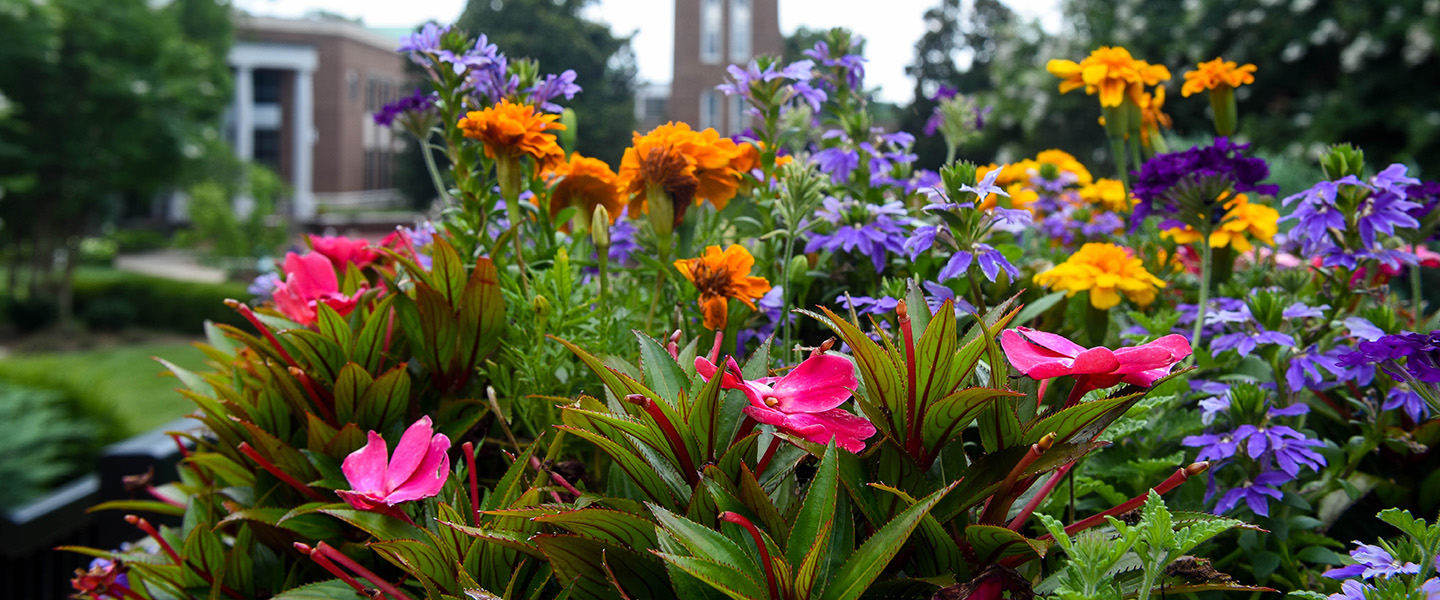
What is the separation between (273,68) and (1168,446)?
31929 millimetres

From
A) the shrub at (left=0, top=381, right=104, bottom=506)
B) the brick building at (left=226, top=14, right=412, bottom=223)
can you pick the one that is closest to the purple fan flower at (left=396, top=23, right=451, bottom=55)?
the shrub at (left=0, top=381, right=104, bottom=506)

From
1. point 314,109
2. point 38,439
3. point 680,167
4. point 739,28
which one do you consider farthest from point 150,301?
point 314,109

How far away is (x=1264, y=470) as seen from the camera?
908 mm

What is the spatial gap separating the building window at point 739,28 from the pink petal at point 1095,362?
4.84ft

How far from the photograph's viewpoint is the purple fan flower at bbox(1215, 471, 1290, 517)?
2.87 ft

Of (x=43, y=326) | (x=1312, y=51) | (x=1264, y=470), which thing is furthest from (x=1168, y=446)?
(x=43, y=326)

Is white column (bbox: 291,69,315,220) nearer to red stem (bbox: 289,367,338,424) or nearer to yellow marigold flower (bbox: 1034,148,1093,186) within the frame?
yellow marigold flower (bbox: 1034,148,1093,186)

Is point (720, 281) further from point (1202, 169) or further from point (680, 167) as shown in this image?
point (1202, 169)

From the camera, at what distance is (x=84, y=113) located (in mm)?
13547

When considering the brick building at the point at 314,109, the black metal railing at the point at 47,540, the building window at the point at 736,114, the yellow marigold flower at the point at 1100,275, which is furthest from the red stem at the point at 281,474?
the brick building at the point at 314,109

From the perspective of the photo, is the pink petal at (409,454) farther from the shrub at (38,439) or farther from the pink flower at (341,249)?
the shrub at (38,439)

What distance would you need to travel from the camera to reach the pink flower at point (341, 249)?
1.30 m

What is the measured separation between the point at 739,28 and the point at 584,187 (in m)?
1.05

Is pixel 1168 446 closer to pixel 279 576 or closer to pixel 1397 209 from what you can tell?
pixel 1397 209
